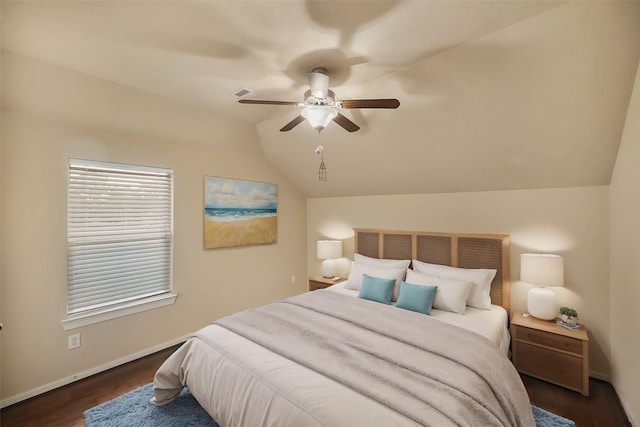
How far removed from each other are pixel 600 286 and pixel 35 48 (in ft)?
16.1

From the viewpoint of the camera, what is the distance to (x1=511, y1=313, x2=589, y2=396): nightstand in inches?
89.6

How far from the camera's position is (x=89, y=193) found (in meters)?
2.61

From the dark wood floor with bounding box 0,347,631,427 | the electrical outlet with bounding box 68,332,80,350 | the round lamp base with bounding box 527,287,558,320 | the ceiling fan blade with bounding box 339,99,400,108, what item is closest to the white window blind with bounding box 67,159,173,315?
the electrical outlet with bounding box 68,332,80,350

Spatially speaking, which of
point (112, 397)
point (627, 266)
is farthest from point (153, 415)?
point (627, 266)

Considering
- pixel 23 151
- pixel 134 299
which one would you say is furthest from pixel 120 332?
pixel 23 151

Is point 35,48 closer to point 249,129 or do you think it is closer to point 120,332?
point 249,129

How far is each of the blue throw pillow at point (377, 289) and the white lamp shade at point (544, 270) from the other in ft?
4.04

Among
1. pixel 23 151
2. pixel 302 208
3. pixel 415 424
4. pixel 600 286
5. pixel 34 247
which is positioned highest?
pixel 23 151

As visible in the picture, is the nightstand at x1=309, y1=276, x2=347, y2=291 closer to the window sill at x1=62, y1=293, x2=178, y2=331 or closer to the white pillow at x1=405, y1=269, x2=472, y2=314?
the white pillow at x1=405, y1=269, x2=472, y2=314

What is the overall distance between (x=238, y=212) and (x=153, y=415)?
2.31 metres

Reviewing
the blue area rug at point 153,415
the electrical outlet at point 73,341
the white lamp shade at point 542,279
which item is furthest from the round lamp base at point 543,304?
the electrical outlet at point 73,341

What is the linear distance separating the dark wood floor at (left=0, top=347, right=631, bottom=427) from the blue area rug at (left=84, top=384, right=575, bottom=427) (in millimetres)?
119

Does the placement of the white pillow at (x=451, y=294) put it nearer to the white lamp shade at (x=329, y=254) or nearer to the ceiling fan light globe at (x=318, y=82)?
the white lamp shade at (x=329, y=254)

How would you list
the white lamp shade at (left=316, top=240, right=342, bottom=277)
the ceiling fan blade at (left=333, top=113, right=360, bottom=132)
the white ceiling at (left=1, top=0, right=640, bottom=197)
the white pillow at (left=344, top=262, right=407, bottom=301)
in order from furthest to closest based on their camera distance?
the white lamp shade at (left=316, top=240, right=342, bottom=277)
the white pillow at (left=344, top=262, right=407, bottom=301)
the ceiling fan blade at (left=333, top=113, right=360, bottom=132)
the white ceiling at (left=1, top=0, right=640, bottom=197)
